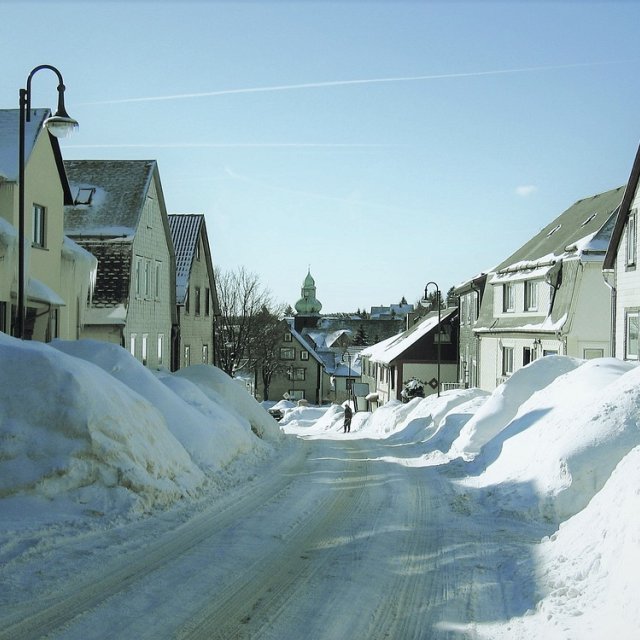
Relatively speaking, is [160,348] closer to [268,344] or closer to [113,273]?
[113,273]

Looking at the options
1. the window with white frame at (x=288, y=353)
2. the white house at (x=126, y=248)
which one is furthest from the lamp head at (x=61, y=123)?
the window with white frame at (x=288, y=353)

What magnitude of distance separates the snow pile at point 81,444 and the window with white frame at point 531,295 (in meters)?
22.2

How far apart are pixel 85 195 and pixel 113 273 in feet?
12.8

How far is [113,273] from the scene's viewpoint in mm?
29750

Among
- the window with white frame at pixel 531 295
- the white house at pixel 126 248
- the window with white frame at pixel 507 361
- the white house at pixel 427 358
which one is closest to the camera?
the white house at pixel 126 248

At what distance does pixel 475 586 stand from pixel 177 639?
111 inches

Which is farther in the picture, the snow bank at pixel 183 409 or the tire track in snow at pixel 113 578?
the snow bank at pixel 183 409

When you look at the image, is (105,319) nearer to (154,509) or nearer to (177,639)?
(154,509)

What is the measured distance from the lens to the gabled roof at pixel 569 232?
1195 inches

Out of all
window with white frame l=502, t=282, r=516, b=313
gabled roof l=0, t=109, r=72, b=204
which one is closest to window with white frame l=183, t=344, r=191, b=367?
window with white frame l=502, t=282, r=516, b=313

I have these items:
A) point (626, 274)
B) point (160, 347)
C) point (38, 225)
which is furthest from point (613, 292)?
point (160, 347)

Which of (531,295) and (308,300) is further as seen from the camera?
(308,300)

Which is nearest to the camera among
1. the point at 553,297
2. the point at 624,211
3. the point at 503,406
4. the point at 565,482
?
the point at 565,482

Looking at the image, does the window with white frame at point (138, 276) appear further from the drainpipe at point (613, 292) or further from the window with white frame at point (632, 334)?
the window with white frame at point (632, 334)
